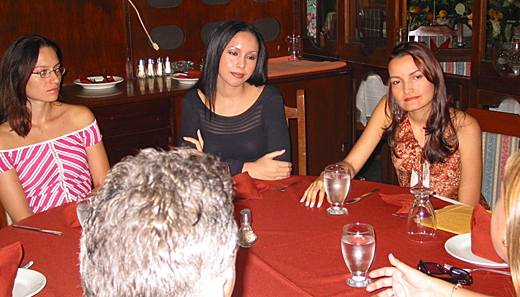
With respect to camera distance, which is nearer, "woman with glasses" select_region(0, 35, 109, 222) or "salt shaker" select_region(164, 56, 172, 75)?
"woman with glasses" select_region(0, 35, 109, 222)

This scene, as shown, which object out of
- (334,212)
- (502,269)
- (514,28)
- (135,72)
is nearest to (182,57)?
(135,72)

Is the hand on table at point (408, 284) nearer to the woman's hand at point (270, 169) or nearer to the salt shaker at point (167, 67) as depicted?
the woman's hand at point (270, 169)

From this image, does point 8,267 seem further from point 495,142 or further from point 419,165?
point 495,142

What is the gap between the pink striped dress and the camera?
209 centimetres

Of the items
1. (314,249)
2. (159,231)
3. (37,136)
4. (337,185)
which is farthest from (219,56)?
(159,231)

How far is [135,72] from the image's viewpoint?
3.68 metres

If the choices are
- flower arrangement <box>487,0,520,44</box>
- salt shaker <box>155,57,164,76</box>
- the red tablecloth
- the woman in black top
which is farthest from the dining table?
salt shaker <box>155,57,164,76</box>

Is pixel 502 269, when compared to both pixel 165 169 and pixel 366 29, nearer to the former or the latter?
pixel 165 169

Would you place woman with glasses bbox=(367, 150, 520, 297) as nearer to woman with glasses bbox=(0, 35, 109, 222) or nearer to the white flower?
woman with glasses bbox=(0, 35, 109, 222)

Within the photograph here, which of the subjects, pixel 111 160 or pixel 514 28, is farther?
pixel 111 160

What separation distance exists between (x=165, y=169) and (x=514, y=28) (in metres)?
2.43

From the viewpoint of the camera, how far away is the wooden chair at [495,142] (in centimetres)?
195

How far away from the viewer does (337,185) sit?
1.52m

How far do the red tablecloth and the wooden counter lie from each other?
1.62 meters
